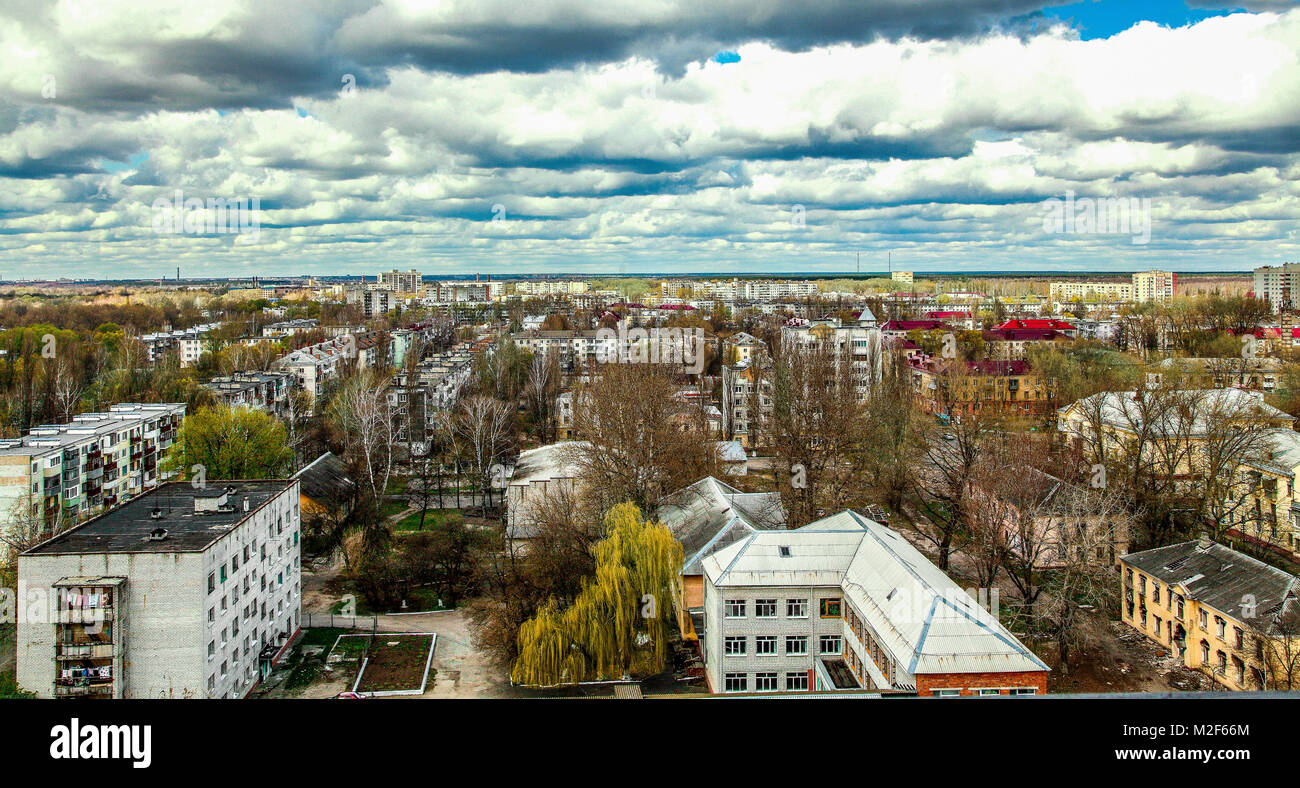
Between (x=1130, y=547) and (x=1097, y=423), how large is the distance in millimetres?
3006

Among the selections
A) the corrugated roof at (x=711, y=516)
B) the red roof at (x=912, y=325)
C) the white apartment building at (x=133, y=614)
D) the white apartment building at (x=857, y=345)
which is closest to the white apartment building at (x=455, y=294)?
the red roof at (x=912, y=325)

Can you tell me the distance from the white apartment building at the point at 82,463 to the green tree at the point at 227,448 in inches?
47.2

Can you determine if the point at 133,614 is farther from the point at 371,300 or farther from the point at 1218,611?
the point at 371,300

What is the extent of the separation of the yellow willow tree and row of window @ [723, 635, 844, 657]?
4.69ft

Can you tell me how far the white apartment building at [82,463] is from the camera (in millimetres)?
18938

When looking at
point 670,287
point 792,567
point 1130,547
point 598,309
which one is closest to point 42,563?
point 792,567

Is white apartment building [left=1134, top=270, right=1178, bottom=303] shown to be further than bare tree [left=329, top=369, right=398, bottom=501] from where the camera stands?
Yes

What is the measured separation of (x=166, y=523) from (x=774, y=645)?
9.48m

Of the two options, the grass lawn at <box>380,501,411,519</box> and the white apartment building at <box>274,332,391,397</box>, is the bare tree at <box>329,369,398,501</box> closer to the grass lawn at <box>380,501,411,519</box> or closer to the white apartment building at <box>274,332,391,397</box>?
the grass lawn at <box>380,501,411,519</box>

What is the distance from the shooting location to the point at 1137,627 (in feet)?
50.6

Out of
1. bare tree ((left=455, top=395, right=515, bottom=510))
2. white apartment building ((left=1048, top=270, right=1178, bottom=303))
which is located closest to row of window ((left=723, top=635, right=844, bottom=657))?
bare tree ((left=455, top=395, right=515, bottom=510))

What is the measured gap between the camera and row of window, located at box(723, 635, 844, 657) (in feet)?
40.8

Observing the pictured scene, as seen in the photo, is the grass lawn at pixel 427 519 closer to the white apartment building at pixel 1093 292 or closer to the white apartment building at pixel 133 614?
the white apartment building at pixel 133 614
